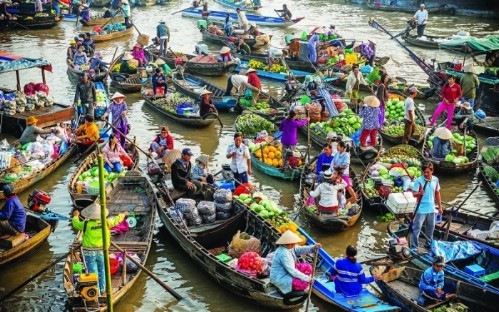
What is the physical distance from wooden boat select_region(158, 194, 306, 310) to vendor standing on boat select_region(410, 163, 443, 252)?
8.42 feet

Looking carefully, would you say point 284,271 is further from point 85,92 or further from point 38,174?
point 85,92

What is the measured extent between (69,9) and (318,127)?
83.1ft

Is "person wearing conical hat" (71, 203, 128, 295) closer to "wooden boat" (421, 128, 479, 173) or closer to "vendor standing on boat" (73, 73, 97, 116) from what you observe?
"vendor standing on boat" (73, 73, 97, 116)

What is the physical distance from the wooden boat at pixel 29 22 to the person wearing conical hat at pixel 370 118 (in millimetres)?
23274

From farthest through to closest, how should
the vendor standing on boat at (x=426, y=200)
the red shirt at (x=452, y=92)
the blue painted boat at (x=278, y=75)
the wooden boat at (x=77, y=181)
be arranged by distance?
the blue painted boat at (x=278, y=75), the red shirt at (x=452, y=92), the wooden boat at (x=77, y=181), the vendor standing on boat at (x=426, y=200)

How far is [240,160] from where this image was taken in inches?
546

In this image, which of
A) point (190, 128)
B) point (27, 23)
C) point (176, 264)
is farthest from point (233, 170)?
point (27, 23)

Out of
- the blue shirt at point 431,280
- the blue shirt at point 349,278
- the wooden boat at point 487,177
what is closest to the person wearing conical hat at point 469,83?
the wooden boat at point 487,177

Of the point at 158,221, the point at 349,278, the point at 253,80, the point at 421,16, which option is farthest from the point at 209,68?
the point at 349,278

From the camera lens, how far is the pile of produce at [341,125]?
1692cm

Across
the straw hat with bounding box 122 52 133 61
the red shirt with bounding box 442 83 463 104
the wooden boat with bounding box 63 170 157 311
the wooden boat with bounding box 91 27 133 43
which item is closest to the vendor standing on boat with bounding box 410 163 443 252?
the wooden boat with bounding box 63 170 157 311

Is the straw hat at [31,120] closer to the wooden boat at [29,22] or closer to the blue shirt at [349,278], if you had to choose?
the blue shirt at [349,278]

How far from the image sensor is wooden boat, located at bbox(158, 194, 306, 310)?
994cm

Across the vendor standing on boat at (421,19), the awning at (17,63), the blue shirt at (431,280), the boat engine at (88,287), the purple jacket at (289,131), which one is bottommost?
the boat engine at (88,287)
